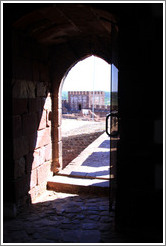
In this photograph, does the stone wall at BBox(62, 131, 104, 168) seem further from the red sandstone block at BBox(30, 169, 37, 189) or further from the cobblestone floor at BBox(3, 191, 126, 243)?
the cobblestone floor at BBox(3, 191, 126, 243)

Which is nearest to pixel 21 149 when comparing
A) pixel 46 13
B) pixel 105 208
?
pixel 105 208

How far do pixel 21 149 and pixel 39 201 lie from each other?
3.69ft

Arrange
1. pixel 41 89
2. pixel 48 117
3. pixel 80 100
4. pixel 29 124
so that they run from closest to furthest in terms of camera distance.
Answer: pixel 29 124 → pixel 41 89 → pixel 48 117 → pixel 80 100

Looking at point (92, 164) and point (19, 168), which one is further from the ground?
point (19, 168)

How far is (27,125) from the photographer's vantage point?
3.88 m

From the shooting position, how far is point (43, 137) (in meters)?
4.53

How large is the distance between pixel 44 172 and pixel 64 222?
1381mm

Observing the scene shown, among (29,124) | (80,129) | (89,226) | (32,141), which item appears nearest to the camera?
(89,226)

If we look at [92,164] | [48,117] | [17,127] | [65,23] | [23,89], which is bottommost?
[92,164]

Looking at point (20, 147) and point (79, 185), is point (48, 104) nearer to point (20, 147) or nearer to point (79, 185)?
point (20, 147)

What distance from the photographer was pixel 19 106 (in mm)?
3605

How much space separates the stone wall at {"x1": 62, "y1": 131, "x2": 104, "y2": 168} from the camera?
8.54 metres

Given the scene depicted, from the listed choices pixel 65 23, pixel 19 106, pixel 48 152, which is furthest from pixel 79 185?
pixel 65 23

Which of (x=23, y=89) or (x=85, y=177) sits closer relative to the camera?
(x=23, y=89)
